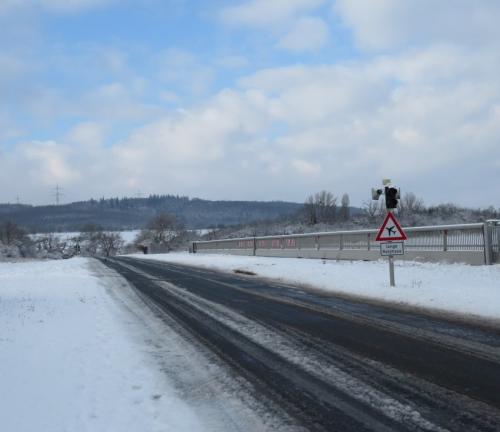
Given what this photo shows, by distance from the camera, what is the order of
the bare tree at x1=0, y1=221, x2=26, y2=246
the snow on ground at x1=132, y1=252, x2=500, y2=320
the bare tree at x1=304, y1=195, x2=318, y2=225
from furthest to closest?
the bare tree at x1=0, y1=221, x2=26, y2=246 < the bare tree at x1=304, y1=195, x2=318, y2=225 < the snow on ground at x1=132, y1=252, x2=500, y2=320

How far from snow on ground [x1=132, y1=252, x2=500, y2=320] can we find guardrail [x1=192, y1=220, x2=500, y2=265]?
62cm

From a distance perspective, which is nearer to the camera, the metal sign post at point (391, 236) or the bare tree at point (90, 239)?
the metal sign post at point (391, 236)

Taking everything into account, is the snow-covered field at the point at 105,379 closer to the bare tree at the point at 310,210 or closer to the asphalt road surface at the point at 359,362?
the asphalt road surface at the point at 359,362

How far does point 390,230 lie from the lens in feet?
50.9

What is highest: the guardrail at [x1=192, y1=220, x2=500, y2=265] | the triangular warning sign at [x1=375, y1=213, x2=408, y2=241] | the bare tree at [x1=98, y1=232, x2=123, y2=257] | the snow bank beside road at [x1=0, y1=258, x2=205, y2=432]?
the triangular warning sign at [x1=375, y1=213, x2=408, y2=241]

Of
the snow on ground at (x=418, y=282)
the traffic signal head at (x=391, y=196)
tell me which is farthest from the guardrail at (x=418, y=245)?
the traffic signal head at (x=391, y=196)

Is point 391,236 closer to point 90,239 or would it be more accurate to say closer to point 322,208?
point 322,208

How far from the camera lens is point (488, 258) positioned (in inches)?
687

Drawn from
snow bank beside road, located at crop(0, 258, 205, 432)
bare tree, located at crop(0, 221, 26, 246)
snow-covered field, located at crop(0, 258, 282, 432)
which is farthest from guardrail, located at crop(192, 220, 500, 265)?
bare tree, located at crop(0, 221, 26, 246)

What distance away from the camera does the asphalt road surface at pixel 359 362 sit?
5039 millimetres

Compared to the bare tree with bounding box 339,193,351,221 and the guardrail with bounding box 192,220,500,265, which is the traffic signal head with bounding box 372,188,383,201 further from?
the bare tree with bounding box 339,193,351,221

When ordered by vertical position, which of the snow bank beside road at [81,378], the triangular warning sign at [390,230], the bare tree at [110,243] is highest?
the triangular warning sign at [390,230]

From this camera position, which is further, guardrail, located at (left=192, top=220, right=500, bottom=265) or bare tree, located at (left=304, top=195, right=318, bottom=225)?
bare tree, located at (left=304, top=195, right=318, bottom=225)

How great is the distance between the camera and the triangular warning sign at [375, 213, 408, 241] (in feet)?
50.4
